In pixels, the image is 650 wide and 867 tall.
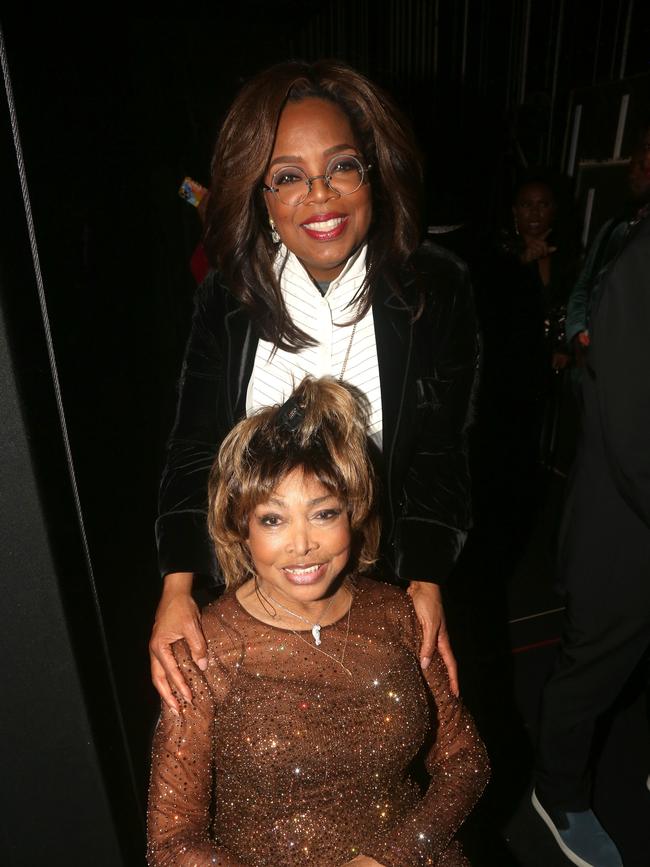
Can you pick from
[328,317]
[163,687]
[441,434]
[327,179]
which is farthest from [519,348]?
[163,687]

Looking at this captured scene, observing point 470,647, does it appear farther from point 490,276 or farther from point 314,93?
point 314,93

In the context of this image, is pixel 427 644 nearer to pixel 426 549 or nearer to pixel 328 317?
pixel 426 549

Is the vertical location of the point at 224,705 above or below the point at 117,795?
above

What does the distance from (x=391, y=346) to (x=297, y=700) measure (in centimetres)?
68

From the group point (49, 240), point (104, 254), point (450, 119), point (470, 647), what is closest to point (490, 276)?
point (450, 119)

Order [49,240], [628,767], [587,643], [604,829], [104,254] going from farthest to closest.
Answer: [628,767]
[604,829]
[587,643]
[104,254]
[49,240]

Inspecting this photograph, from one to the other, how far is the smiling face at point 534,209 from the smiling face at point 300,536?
3.09m

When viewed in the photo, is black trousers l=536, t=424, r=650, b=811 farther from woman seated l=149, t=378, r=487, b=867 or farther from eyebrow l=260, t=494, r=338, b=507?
eyebrow l=260, t=494, r=338, b=507

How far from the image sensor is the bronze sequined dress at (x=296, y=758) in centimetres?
124

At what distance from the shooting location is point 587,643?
5.87 ft

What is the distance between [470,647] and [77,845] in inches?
62.4

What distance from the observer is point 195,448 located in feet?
4.73

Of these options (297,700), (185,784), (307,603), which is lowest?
(185,784)

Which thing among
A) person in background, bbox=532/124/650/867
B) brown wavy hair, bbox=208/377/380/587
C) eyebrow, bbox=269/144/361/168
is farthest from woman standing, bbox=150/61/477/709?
person in background, bbox=532/124/650/867
